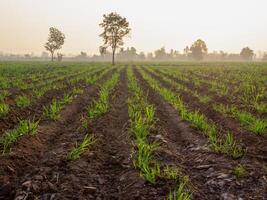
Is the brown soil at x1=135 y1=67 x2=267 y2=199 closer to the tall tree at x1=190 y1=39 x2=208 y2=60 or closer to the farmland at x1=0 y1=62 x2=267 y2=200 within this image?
the farmland at x1=0 y1=62 x2=267 y2=200

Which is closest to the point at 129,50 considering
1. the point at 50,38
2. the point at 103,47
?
the point at 50,38

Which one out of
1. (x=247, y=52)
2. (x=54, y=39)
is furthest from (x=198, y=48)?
(x=54, y=39)

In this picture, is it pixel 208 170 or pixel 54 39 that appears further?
pixel 54 39

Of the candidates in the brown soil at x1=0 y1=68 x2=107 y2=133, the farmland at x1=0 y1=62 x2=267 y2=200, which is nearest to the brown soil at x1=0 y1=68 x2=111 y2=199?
the farmland at x1=0 y1=62 x2=267 y2=200

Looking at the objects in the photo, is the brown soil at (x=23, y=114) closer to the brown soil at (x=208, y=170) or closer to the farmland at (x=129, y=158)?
the farmland at (x=129, y=158)

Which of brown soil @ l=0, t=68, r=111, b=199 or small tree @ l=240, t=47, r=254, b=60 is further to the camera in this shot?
small tree @ l=240, t=47, r=254, b=60

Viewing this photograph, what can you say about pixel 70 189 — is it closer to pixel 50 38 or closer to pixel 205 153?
pixel 205 153

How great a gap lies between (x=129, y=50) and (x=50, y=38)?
104 meters

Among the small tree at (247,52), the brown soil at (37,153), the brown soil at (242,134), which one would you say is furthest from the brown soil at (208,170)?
the small tree at (247,52)

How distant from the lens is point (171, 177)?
4.88 meters

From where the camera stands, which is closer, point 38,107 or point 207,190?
point 207,190

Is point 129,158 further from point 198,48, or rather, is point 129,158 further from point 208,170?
point 198,48

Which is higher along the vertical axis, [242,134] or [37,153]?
[242,134]

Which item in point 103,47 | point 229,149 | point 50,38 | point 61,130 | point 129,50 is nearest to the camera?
point 229,149
